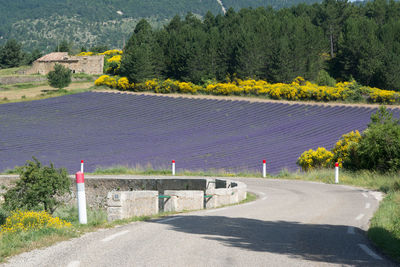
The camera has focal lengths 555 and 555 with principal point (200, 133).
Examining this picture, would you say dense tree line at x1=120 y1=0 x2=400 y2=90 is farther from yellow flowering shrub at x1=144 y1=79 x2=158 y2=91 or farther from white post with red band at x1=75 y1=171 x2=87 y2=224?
white post with red band at x1=75 y1=171 x2=87 y2=224

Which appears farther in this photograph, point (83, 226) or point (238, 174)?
point (238, 174)

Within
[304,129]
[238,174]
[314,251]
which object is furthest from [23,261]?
[304,129]

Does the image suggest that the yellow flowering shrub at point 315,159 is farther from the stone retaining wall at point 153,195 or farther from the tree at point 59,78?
the tree at point 59,78

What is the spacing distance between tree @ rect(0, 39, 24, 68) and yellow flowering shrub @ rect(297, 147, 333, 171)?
385 feet

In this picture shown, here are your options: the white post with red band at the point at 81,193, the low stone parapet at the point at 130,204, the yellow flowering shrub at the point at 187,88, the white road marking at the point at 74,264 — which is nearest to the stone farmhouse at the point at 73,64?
the yellow flowering shrub at the point at 187,88

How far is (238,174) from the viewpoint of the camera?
27.4 m

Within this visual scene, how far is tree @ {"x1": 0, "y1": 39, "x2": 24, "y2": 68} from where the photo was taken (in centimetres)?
13388

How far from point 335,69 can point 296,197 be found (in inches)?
2923

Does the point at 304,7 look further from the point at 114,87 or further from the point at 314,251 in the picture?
the point at 314,251

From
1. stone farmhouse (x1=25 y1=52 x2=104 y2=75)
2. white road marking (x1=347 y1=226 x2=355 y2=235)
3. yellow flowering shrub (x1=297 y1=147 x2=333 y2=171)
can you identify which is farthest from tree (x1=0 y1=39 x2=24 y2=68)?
white road marking (x1=347 y1=226 x2=355 y2=235)

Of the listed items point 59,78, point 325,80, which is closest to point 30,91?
point 59,78

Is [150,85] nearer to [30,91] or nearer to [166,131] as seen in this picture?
[30,91]

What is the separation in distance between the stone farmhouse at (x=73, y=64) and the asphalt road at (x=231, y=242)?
9073cm

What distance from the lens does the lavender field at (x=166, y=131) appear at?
30578 millimetres
